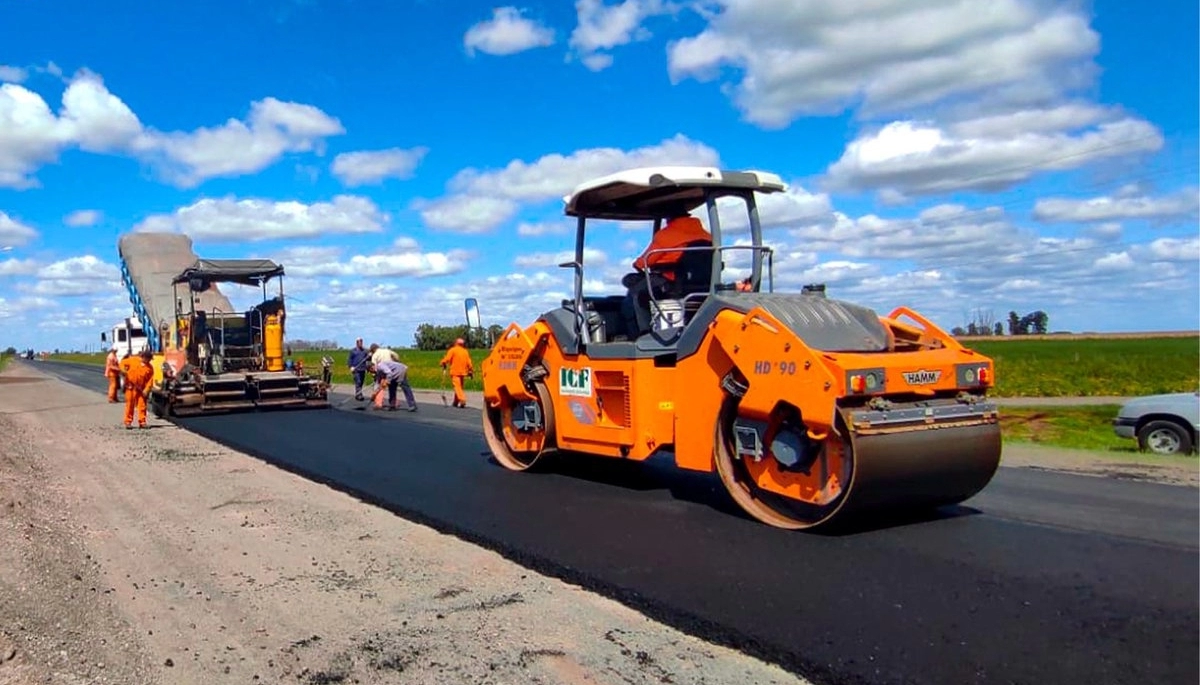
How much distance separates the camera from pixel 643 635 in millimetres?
4422

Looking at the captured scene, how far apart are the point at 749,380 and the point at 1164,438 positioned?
7036mm

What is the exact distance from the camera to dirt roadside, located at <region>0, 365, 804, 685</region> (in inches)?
159

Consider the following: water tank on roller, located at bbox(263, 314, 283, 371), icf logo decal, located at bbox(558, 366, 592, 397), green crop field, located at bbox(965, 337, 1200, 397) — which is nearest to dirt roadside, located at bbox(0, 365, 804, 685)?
icf logo decal, located at bbox(558, 366, 592, 397)

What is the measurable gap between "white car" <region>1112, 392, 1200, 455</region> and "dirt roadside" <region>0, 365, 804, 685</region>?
8431 millimetres

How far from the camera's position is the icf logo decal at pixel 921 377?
588cm

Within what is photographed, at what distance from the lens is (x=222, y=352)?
18953 millimetres

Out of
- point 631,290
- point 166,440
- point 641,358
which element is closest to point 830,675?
point 641,358

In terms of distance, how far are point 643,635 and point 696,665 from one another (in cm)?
43

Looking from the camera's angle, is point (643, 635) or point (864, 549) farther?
point (864, 549)

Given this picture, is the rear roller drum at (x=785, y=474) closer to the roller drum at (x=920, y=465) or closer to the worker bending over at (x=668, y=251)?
the roller drum at (x=920, y=465)

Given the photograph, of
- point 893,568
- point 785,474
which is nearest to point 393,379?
point 785,474

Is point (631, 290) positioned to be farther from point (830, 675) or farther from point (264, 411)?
point (264, 411)

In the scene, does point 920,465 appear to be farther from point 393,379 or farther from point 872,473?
point 393,379

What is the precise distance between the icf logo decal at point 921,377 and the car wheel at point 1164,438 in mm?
6233
